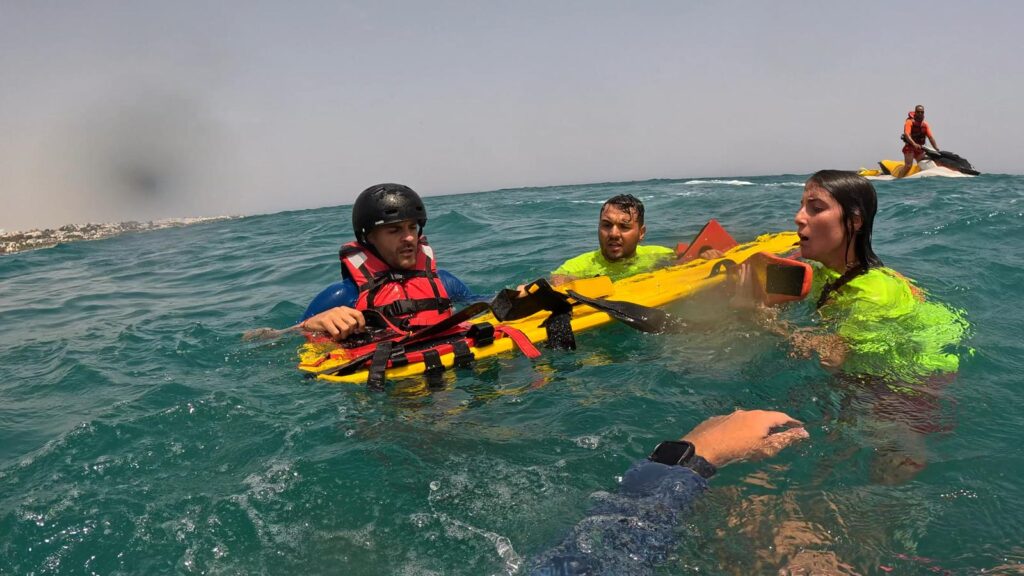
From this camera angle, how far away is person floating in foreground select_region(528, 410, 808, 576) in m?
2.28

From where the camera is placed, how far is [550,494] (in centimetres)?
289

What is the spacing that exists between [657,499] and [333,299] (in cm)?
363

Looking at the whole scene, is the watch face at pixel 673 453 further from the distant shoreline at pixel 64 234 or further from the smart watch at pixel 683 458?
the distant shoreline at pixel 64 234

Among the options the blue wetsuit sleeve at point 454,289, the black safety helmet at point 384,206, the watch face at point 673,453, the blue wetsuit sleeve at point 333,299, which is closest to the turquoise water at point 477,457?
the watch face at point 673,453

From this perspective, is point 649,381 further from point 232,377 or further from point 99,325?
point 99,325

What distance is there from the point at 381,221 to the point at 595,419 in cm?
264

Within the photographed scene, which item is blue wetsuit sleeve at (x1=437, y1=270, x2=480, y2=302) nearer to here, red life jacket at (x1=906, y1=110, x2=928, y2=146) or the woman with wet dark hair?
the woman with wet dark hair

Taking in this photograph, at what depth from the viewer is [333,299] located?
5.31 metres

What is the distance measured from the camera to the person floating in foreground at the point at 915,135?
23391 millimetres

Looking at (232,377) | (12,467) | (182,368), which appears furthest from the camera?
(182,368)

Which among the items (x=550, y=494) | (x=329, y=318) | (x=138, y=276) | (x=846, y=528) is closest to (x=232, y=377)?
(x=329, y=318)

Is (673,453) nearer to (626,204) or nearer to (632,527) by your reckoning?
(632,527)

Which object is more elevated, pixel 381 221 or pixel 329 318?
pixel 381 221

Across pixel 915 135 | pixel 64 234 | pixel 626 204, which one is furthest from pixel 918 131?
pixel 64 234
